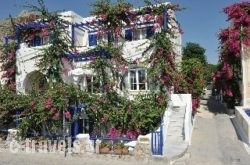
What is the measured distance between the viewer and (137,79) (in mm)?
22516

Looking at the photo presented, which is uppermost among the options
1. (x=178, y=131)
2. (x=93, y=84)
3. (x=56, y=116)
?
(x=93, y=84)

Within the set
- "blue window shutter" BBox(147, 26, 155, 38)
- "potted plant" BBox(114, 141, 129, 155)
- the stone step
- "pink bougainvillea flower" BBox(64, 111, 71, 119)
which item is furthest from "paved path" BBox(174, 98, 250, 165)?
"blue window shutter" BBox(147, 26, 155, 38)

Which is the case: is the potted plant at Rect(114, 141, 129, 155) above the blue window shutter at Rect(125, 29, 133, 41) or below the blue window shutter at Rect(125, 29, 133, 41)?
below

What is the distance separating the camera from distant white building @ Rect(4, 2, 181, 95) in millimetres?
22250

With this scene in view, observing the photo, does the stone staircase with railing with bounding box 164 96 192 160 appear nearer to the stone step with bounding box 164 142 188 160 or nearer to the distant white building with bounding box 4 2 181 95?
the stone step with bounding box 164 142 188 160

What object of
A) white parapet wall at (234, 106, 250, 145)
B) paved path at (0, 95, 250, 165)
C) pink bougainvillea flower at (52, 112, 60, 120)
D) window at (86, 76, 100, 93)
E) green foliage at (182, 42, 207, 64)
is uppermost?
green foliage at (182, 42, 207, 64)

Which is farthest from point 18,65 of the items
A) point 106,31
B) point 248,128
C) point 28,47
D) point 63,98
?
point 248,128

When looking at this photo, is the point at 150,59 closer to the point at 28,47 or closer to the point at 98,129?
the point at 98,129

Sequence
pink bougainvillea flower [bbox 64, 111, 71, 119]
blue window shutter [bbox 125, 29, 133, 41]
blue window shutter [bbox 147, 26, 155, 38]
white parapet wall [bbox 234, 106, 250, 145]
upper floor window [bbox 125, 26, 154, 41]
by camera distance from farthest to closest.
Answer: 1. blue window shutter [bbox 125, 29, 133, 41]
2. upper floor window [bbox 125, 26, 154, 41]
3. blue window shutter [bbox 147, 26, 155, 38]
4. white parapet wall [bbox 234, 106, 250, 145]
5. pink bougainvillea flower [bbox 64, 111, 71, 119]

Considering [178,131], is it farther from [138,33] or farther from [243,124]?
[138,33]

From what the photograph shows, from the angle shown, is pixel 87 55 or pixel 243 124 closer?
pixel 243 124

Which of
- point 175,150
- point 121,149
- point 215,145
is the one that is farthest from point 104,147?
point 215,145

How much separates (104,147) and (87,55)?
7.84m

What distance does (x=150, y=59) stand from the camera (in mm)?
20766
